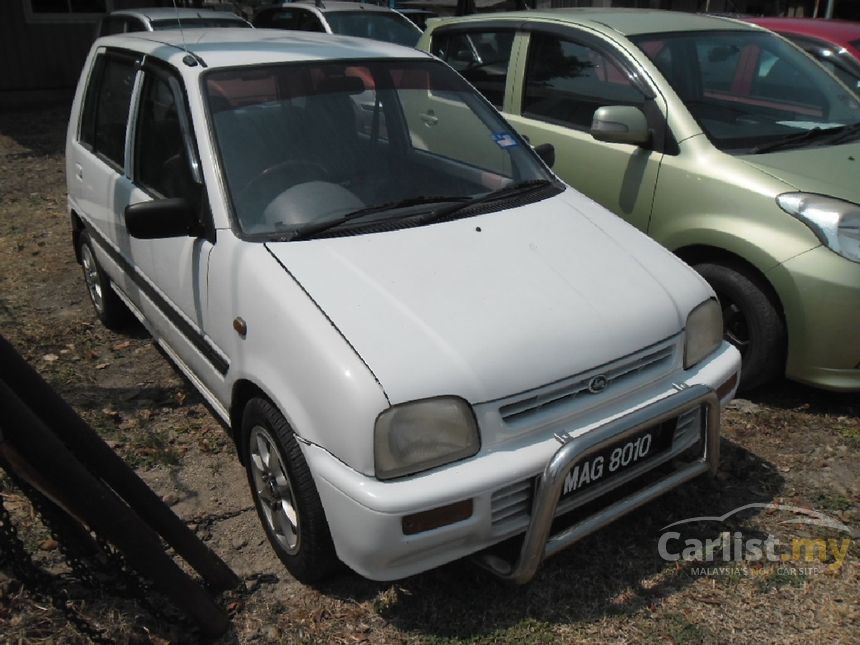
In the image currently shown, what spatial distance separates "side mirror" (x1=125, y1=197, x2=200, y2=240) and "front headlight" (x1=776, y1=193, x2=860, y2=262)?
2660mm

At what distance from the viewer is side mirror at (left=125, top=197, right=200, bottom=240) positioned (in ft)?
9.00

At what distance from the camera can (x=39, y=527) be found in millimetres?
3008

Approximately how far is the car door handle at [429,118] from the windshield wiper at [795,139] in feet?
5.39

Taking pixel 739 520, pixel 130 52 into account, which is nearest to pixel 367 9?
pixel 130 52

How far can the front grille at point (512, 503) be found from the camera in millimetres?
2219

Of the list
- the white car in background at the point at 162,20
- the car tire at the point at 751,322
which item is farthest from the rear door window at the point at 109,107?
the white car in background at the point at 162,20

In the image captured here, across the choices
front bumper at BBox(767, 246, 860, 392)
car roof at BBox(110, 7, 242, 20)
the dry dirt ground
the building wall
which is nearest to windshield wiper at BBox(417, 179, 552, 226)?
front bumper at BBox(767, 246, 860, 392)

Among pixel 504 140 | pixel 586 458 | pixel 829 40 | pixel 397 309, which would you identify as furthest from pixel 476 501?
pixel 829 40

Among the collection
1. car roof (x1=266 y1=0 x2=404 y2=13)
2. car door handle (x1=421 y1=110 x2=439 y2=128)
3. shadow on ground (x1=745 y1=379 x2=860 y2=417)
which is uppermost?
car roof (x1=266 y1=0 x2=404 y2=13)

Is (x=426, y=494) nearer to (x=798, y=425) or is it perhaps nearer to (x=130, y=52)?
(x=798, y=425)

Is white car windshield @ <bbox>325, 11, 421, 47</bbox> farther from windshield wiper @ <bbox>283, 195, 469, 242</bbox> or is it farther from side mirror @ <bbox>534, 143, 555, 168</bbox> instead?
windshield wiper @ <bbox>283, 195, 469, 242</bbox>

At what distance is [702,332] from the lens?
2762 millimetres

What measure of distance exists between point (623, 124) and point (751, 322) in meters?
1.22

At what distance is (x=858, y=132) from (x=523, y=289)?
278 cm
